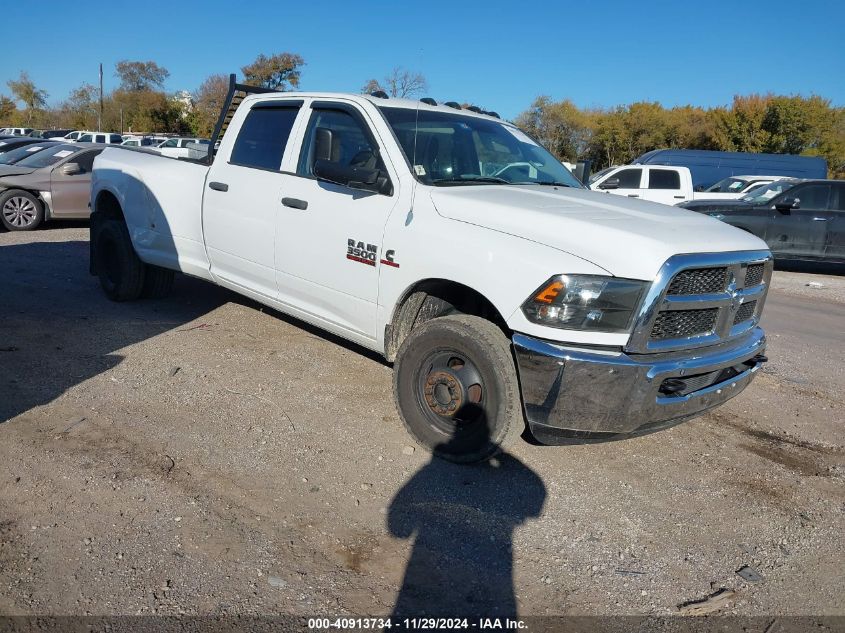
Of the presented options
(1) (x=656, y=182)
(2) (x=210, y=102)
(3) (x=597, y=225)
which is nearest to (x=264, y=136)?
(3) (x=597, y=225)

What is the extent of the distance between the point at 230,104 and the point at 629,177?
13.7 m

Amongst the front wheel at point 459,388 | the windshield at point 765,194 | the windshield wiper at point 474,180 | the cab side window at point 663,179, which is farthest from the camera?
the cab side window at point 663,179

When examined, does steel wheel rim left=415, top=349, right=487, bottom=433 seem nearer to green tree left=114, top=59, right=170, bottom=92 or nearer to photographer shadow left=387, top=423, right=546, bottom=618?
photographer shadow left=387, top=423, right=546, bottom=618

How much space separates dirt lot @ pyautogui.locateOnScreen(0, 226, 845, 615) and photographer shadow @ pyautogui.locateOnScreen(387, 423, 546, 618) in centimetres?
1

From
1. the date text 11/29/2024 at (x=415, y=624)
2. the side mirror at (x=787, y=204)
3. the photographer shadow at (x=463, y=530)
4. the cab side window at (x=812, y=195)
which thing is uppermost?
the cab side window at (x=812, y=195)

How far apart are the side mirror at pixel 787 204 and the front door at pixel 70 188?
12080mm

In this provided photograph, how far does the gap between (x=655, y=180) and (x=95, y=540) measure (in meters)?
16.7

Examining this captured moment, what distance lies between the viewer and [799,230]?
1252 centimetres

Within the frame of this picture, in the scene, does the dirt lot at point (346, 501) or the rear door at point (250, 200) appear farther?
the rear door at point (250, 200)

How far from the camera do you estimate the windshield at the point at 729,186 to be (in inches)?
827

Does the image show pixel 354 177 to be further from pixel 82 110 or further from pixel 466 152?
pixel 82 110

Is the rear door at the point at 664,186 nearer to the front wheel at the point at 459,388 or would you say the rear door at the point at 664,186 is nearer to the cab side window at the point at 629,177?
the cab side window at the point at 629,177

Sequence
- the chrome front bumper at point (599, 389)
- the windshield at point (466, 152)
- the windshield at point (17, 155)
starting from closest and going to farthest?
1. the chrome front bumper at point (599, 389)
2. the windshield at point (466, 152)
3. the windshield at point (17, 155)

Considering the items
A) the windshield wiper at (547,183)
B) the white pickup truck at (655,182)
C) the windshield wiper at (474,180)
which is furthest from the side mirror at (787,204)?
the windshield wiper at (474,180)
